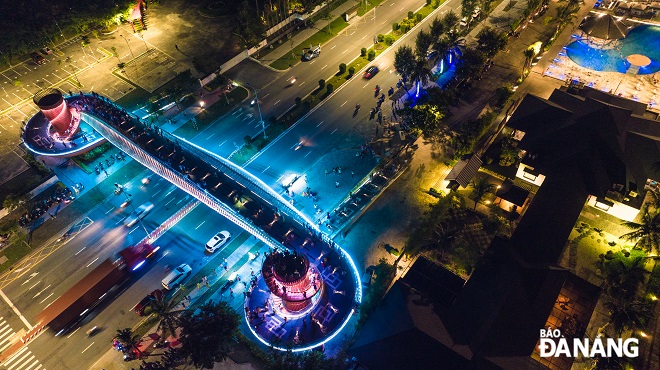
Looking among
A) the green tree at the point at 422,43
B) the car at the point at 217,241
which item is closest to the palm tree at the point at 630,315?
the car at the point at 217,241

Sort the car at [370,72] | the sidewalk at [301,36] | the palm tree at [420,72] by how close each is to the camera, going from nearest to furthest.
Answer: the palm tree at [420,72]
the car at [370,72]
the sidewalk at [301,36]

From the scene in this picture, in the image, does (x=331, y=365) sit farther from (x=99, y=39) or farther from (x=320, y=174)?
(x=99, y=39)

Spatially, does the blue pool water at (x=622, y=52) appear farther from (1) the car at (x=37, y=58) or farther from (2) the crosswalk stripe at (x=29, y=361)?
(1) the car at (x=37, y=58)

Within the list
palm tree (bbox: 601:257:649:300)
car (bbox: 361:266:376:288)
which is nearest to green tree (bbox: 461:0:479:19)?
palm tree (bbox: 601:257:649:300)

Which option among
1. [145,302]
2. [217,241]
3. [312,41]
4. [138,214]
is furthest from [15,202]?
[312,41]

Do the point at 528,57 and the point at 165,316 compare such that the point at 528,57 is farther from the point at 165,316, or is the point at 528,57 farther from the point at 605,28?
the point at 165,316

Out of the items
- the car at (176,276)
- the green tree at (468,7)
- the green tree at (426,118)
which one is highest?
the green tree at (468,7)

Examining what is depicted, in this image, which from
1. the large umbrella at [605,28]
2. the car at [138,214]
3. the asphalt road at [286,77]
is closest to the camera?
the car at [138,214]
